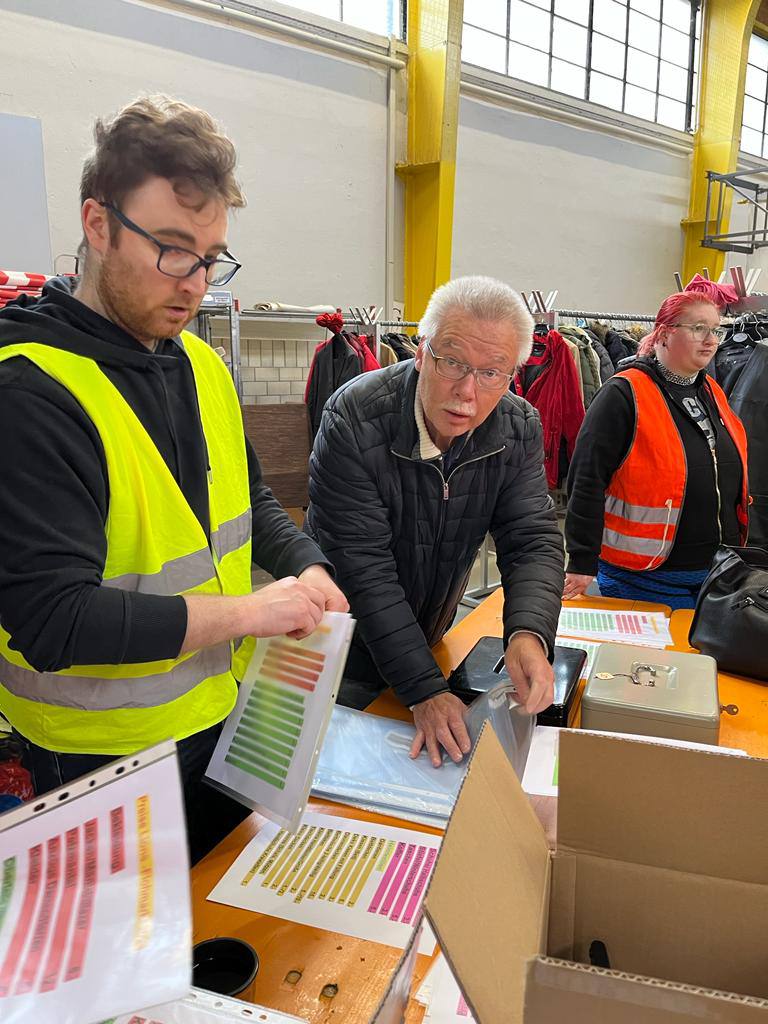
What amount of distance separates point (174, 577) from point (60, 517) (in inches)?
7.8

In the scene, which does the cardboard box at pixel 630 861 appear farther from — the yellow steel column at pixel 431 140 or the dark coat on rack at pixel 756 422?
the yellow steel column at pixel 431 140

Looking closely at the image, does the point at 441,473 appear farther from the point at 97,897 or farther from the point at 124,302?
the point at 97,897

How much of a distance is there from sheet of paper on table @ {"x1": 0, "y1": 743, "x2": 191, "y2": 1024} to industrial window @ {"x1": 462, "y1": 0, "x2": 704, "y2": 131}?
7.10 metres

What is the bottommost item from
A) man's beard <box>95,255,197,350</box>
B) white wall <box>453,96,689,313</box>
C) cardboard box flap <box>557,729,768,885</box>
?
cardboard box flap <box>557,729,768,885</box>

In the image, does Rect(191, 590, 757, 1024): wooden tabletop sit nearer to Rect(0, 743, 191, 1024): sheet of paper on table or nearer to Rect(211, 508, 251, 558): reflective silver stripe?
Rect(0, 743, 191, 1024): sheet of paper on table

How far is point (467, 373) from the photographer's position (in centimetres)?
141

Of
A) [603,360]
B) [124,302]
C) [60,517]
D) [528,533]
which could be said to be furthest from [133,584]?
[603,360]

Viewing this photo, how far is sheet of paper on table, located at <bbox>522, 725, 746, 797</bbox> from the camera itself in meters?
1.15

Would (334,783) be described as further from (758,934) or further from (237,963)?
(758,934)

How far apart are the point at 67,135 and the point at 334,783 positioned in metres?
4.65

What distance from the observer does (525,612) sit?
4.68 ft

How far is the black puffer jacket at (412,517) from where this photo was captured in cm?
141

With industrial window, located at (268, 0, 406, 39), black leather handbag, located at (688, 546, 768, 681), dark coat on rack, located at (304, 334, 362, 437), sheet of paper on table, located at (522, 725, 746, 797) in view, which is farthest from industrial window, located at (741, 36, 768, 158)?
sheet of paper on table, located at (522, 725, 746, 797)

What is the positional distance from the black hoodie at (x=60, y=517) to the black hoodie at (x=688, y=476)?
1.52 metres
